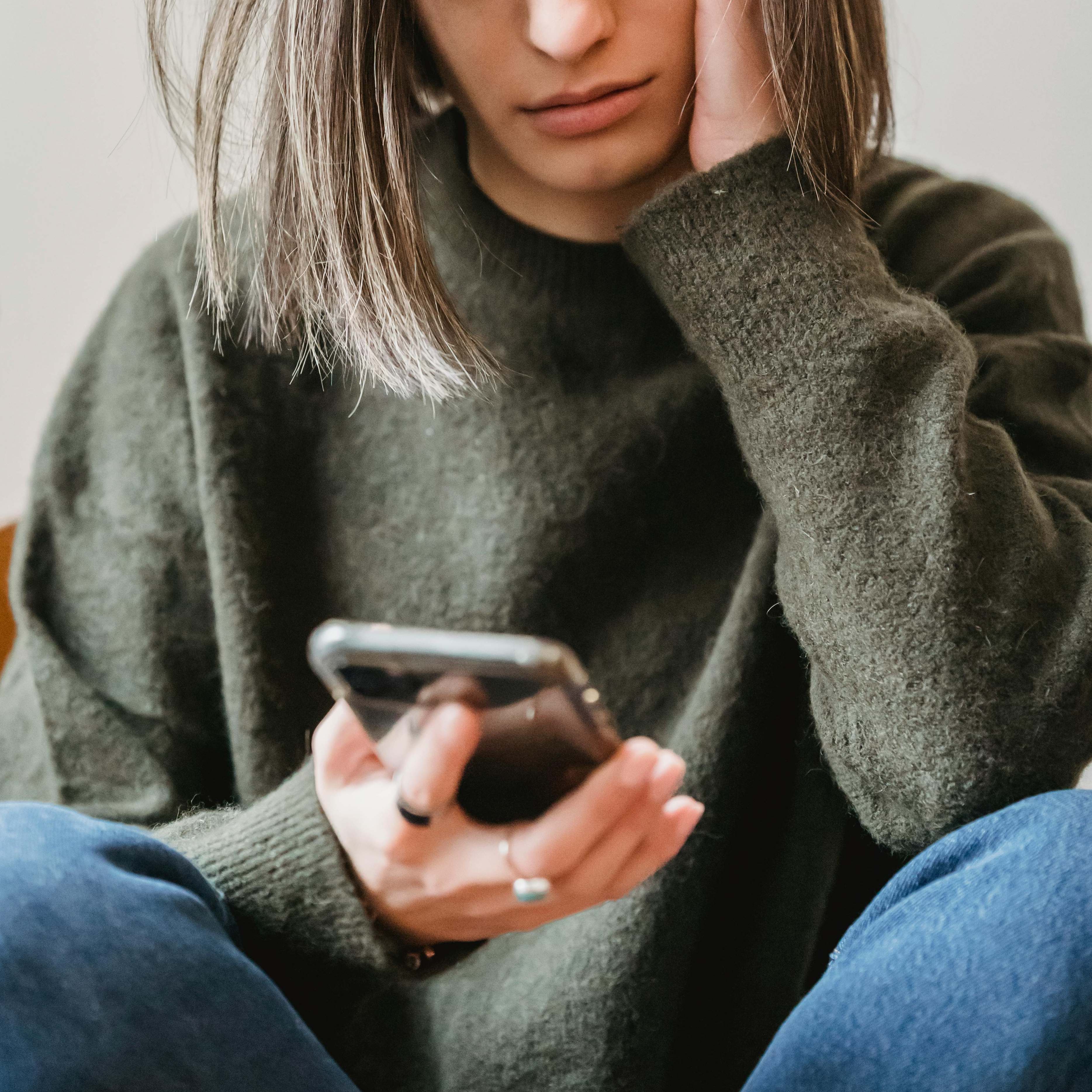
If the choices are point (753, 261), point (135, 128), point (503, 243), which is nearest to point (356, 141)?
point (503, 243)

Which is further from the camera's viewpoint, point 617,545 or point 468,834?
point 617,545

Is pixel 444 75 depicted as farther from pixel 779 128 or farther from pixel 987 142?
pixel 987 142

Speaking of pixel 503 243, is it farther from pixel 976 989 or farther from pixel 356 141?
pixel 976 989

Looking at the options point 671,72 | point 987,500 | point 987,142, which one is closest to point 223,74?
point 671,72

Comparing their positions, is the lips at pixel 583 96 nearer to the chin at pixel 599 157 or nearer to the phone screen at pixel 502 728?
the chin at pixel 599 157

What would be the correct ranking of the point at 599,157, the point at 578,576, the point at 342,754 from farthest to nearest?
the point at 578,576 → the point at 599,157 → the point at 342,754

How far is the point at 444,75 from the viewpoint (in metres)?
0.68

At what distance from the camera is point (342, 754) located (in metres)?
0.52

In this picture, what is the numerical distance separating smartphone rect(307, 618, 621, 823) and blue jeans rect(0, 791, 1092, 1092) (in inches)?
4.7

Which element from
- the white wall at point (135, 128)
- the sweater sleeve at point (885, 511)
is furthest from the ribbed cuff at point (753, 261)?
the white wall at point (135, 128)

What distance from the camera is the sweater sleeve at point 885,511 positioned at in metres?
0.54

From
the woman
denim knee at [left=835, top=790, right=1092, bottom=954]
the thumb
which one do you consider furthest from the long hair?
denim knee at [left=835, top=790, right=1092, bottom=954]

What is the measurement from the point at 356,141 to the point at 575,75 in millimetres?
138

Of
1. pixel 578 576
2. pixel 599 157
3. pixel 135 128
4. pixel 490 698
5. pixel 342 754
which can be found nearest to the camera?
pixel 490 698
